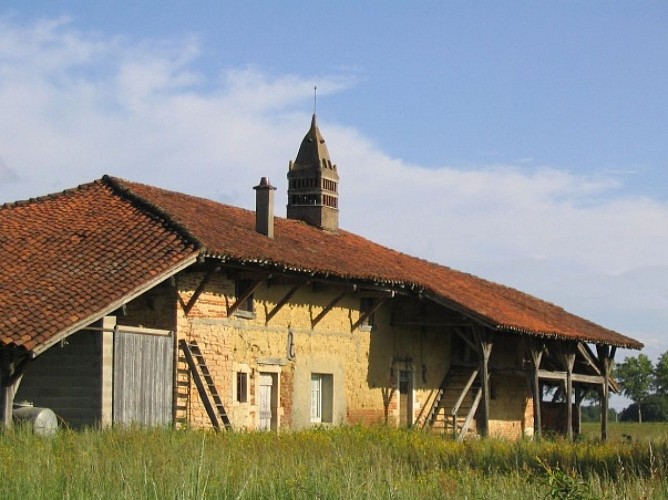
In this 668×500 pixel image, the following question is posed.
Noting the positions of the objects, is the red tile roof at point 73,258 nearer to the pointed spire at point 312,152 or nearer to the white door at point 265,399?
the white door at point 265,399

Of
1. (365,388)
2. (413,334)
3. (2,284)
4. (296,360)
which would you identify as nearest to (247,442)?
(2,284)

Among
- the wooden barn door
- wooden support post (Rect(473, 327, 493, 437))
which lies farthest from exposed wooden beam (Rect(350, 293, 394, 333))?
the wooden barn door

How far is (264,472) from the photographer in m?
11.4

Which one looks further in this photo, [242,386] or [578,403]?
[578,403]

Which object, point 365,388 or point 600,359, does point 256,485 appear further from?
point 600,359

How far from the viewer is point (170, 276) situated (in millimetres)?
19344

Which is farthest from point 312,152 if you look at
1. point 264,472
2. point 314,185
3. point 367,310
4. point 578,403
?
point 264,472

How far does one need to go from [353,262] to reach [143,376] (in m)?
6.98

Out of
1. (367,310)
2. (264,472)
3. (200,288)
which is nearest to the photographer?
(264,472)

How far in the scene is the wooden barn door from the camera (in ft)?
62.2

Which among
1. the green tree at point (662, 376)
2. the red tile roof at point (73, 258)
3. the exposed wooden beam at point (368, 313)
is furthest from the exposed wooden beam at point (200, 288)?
the green tree at point (662, 376)

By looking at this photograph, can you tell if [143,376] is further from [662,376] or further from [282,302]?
[662,376]

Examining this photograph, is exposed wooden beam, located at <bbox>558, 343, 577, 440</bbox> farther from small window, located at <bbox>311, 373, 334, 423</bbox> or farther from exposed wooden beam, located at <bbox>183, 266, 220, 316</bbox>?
exposed wooden beam, located at <bbox>183, 266, 220, 316</bbox>

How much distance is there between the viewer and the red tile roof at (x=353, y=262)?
2164 cm
